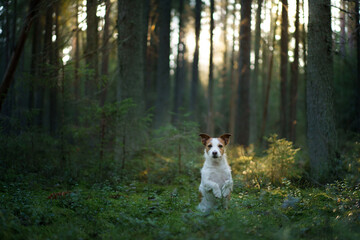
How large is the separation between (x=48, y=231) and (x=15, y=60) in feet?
20.2

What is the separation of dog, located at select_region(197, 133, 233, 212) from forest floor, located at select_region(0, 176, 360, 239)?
34cm

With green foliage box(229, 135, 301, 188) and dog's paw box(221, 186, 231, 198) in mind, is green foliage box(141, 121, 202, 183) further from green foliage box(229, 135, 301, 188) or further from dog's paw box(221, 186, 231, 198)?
dog's paw box(221, 186, 231, 198)

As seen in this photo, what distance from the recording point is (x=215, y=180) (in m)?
6.81

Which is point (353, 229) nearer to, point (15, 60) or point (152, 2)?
point (15, 60)

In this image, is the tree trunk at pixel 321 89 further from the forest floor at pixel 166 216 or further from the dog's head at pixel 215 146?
the dog's head at pixel 215 146

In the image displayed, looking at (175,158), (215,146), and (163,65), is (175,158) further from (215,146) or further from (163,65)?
(163,65)

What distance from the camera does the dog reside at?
6465 millimetres

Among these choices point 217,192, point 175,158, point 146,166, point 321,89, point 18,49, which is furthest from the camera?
point 175,158

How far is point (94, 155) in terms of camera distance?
1184 cm

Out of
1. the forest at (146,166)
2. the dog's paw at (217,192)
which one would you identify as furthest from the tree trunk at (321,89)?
the dog's paw at (217,192)

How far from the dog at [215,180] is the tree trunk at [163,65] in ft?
50.2

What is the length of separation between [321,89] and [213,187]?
5.12 m

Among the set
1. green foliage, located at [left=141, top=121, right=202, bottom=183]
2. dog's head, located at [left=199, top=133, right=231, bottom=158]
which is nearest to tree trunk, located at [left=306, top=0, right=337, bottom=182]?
dog's head, located at [left=199, top=133, right=231, bottom=158]

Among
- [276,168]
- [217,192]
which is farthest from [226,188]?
[276,168]
